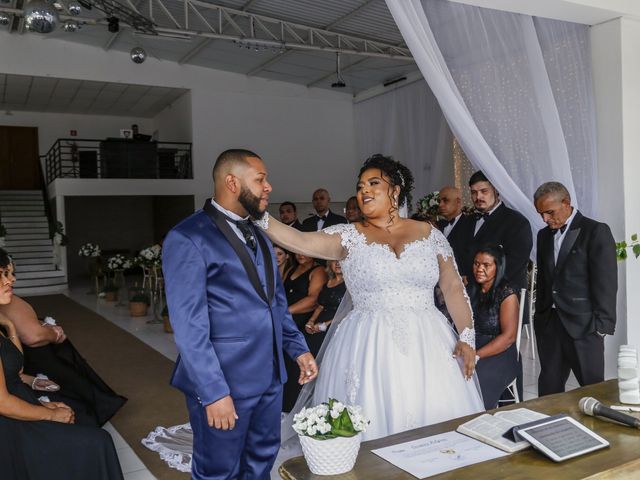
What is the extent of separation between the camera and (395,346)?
107 inches

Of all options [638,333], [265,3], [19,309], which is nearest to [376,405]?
[19,309]

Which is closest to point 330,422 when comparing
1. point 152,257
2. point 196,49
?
point 152,257

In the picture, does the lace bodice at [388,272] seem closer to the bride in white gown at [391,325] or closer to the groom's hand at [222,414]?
the bride in white gown at [391,325]

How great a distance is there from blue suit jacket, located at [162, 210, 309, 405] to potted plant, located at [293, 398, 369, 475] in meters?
0.43

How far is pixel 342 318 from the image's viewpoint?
320 centimetres

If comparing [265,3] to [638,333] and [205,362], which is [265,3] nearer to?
[638,333]

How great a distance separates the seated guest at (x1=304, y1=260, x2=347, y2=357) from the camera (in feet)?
14.7

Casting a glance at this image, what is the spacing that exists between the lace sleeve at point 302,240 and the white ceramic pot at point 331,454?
0.98m

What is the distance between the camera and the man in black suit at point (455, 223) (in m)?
4.53

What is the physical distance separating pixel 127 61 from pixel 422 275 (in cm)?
1336

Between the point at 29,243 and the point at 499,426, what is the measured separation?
1682cm

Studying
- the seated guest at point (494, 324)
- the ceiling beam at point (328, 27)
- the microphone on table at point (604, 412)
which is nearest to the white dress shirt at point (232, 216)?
the microphone on table at point (604, 412)

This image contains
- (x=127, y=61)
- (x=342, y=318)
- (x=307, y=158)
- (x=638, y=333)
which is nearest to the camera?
(x=342, y=318)

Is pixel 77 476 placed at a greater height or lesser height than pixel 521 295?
lesser
